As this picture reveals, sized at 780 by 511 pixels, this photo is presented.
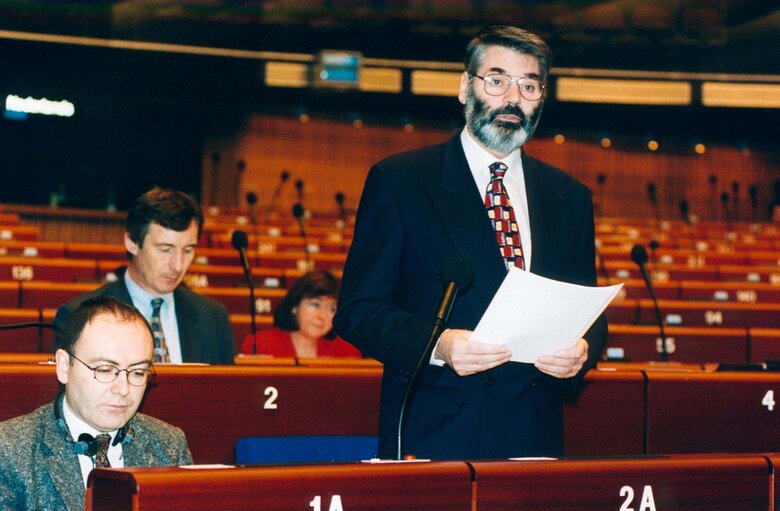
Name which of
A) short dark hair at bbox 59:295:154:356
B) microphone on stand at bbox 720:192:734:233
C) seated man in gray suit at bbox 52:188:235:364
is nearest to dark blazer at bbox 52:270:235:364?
seated man in gray suit at bbox 52:188:235:364

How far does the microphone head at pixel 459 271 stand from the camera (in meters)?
1.92

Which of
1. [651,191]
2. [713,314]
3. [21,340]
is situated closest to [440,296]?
[21,340]

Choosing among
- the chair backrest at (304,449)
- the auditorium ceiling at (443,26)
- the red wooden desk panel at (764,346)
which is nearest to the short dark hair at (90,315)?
the chair backrest at (304,449)

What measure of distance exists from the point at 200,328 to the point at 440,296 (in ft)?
5.74

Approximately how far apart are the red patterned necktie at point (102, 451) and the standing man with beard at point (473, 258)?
1.81 ft

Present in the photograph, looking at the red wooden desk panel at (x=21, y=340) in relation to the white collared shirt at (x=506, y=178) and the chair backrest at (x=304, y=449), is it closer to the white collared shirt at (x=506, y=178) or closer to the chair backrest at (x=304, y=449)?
the chair backrest at (x=304, y=449)

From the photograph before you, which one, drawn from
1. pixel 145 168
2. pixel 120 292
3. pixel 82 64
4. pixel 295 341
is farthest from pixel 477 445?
pixel 145 168

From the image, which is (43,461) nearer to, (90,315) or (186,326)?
(90,315)

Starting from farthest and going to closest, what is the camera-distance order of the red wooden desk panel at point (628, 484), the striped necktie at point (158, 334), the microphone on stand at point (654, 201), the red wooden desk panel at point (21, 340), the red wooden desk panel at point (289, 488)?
1. the microphone on stand at point (654, 201)
2. the red wooden desk panel at point (21, 340)
3. the striped necktie at point (158, 334)
4. the red wooden desk panel at point (628, 484)
5. the red wooden desk panel at point (289, 488)

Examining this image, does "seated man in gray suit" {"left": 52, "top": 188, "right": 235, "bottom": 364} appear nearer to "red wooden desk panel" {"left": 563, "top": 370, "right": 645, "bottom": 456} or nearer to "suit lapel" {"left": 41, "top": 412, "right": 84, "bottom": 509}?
"red wooden desk panel" {"left": 563, "top": 370, "right": 645, "bottom": 456}

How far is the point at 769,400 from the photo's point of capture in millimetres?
3414

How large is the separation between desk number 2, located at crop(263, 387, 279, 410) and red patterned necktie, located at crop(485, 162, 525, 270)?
1.12 metres

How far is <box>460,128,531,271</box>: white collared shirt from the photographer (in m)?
2.34

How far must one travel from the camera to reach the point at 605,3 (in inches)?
624
